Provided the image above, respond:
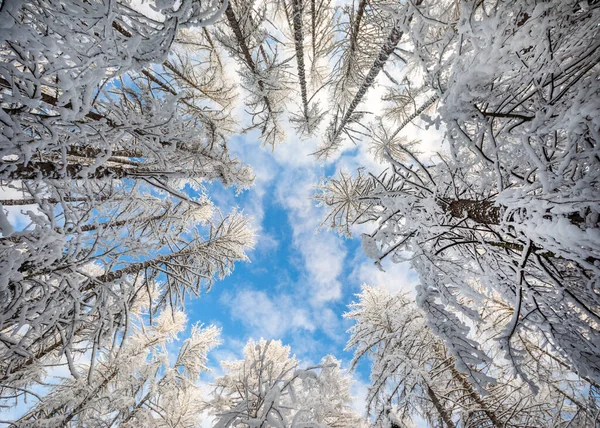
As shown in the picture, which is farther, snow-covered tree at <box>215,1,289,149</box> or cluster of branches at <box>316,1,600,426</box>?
snow-covered tree at <box>215,1,289,149</box>

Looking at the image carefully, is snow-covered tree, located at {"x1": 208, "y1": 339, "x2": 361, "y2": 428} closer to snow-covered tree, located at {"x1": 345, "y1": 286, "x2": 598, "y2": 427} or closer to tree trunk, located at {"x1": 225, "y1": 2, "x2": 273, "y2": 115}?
snow-covered tree, located at {"x1": 345, "y1": 286, "x2": 598, "y2": 427}

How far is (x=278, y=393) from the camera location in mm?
2109

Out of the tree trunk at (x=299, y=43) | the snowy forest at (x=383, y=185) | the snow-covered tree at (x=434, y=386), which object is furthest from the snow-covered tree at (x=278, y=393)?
the tree trunk at (x=299, y=43)

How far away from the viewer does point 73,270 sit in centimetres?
228

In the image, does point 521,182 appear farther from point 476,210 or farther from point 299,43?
point 299,43

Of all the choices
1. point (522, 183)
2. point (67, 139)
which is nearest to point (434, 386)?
point (522, 183)

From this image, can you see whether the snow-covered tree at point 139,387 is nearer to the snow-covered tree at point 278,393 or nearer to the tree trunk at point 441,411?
the snow-covered tree at point 278,393

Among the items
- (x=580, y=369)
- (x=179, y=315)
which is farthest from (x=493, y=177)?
(x=179, y=315)

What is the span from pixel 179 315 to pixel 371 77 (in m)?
9.67

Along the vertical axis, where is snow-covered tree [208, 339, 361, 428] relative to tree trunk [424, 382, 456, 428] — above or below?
above

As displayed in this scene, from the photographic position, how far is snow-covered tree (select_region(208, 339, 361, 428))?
Answer: 2.14 meters

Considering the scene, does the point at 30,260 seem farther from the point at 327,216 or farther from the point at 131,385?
the point at 131,385

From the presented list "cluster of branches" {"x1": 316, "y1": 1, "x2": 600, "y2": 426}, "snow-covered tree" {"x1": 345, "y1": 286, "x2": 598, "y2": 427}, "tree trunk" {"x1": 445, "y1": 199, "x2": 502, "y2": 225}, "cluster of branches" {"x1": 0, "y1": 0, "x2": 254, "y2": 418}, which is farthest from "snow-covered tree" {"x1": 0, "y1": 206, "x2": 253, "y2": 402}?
"snow-covered tree" {"x1": 345, "y1": 286, "x2": 598, "y2": 427}

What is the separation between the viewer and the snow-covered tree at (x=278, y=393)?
214 centimetres
